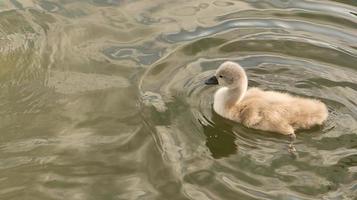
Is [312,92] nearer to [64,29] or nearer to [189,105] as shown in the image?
[189,105]

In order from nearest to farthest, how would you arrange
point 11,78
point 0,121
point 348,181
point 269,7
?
1. point 348,181
2. point 0,121
3. point 11,78
4. point 269,7

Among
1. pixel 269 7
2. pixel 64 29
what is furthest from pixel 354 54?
pixel 64 29

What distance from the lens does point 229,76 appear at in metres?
4.52

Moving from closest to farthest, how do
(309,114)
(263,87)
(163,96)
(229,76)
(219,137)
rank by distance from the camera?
(309,114)
(219,137)
(229,76)
(163,96)
(263,87)

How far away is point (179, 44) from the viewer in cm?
521

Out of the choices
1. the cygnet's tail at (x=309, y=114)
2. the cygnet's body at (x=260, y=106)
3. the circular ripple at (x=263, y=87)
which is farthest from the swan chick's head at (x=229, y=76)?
the cygnet's tail at (x=309, y=114)

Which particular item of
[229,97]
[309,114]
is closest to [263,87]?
[229,97]

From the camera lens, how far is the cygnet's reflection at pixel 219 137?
421 cm

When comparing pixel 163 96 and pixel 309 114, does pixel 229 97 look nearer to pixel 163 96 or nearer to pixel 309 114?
pixel 163 96

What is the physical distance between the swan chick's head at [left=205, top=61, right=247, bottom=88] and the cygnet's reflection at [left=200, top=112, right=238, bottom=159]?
0.23 m

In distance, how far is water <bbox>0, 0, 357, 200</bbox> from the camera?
3.97 metres

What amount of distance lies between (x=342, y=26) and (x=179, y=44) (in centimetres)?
139

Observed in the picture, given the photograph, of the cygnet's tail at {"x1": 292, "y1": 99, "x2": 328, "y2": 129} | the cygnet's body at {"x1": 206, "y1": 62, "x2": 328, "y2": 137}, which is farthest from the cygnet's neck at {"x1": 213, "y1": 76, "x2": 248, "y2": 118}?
the cygnet's tail at {"x1": 292, "y1": 99, "x2": 328, "y2": 129}

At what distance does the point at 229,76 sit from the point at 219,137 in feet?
1.45
